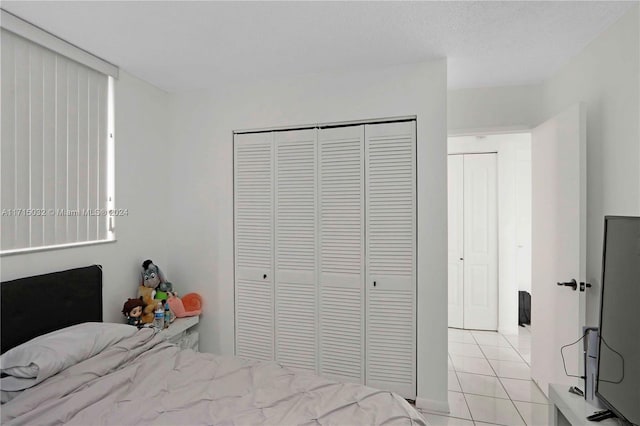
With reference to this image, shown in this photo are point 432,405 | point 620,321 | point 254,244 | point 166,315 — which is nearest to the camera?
point 620,321

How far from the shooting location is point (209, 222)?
3273 millimetres

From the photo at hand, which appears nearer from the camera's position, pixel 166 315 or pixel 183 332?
pixel 166 315

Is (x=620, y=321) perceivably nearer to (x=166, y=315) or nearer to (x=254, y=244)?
(x=254, y=244)

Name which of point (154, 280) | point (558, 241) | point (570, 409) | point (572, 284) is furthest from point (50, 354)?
point (558, 241)

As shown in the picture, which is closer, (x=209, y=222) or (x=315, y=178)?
(x=315, y=178)

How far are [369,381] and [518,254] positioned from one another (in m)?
3.11

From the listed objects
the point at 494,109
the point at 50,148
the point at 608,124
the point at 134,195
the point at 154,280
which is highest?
the point at 494,109

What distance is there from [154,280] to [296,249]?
1232 mm

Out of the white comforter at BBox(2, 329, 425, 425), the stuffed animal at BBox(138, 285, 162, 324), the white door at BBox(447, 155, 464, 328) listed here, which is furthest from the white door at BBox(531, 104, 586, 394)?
the stuffed animal at BBox(138, 285, 162, 324)

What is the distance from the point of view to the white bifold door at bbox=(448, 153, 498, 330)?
4578mm

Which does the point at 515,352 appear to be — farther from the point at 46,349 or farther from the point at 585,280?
the point at 46,349

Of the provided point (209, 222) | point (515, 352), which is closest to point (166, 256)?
point (209, 222)

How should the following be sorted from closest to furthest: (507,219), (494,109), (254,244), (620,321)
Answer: (620,321), (254,244), (494,109), (507,219)

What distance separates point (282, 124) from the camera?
3.04 metres
